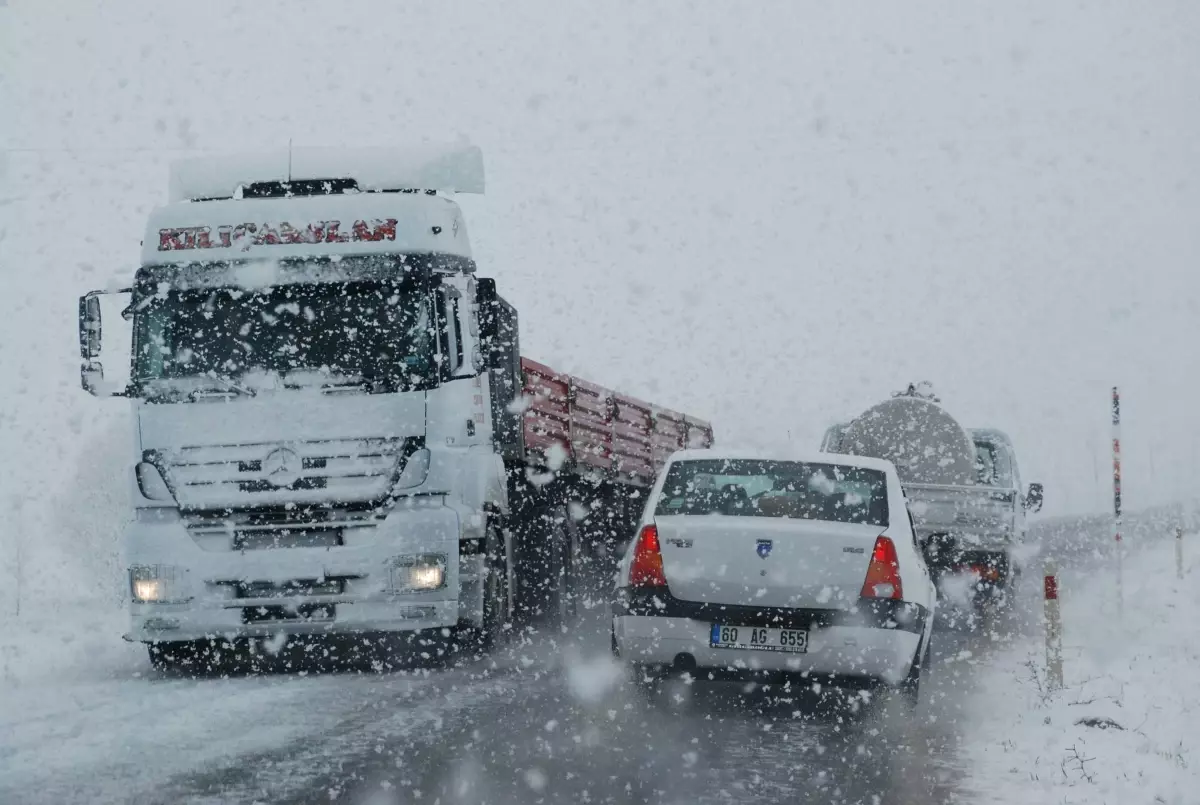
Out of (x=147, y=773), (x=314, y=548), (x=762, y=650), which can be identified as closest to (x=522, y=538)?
(x=314, y=548)

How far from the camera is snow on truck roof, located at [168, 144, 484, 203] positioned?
12.1 metres

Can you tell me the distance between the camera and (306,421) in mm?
10703

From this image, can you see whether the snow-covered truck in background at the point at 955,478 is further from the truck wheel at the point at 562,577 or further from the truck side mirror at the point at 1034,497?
the truck wheel at the point at 562,577

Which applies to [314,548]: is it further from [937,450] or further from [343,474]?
[937,450]

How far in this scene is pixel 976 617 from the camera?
1661 centimetres

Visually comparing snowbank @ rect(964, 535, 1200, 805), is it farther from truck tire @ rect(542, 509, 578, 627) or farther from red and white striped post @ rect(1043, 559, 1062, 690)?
truck tire @ rect(542, 509, 578, 627)

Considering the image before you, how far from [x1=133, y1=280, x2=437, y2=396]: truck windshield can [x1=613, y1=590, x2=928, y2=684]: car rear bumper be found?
295 centimetres

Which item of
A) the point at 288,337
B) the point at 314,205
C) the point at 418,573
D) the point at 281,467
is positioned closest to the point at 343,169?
the point at 314,205

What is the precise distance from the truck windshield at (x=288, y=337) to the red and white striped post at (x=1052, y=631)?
4.62m

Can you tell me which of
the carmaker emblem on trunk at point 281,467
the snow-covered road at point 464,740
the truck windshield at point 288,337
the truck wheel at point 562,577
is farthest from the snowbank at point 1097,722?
the carmaker emblem on trunk at point 281,467

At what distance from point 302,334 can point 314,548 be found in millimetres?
1526

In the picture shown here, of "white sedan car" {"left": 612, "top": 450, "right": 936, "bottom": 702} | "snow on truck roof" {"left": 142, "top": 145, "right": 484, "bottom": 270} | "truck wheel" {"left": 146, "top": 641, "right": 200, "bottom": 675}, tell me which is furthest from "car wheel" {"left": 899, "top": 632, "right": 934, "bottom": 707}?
"truck wheel" {"left": 146, "top": 641, "right": 200, "bottom": 675}

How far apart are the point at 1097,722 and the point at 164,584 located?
619cm

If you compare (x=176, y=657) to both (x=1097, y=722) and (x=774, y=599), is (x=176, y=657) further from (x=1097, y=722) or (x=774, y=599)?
(x=1097, y=722)
